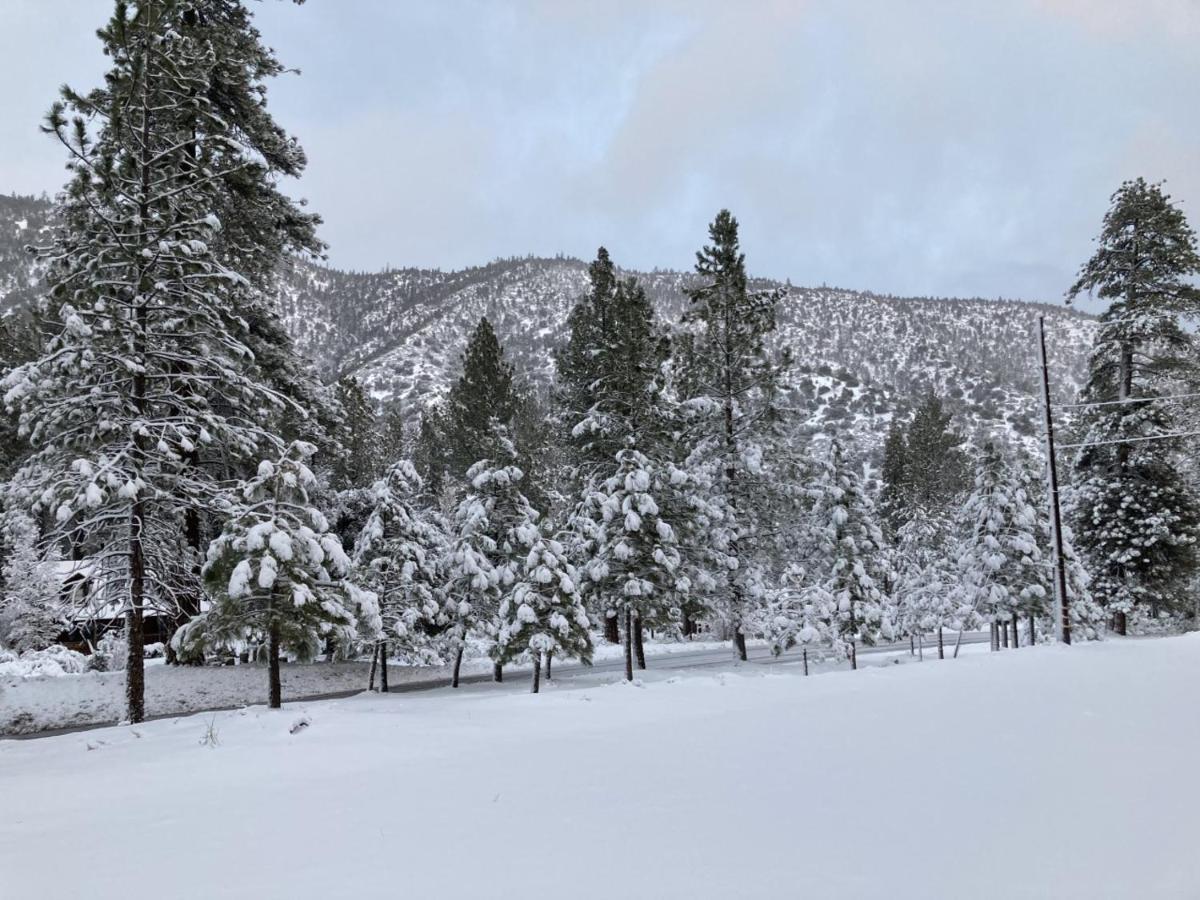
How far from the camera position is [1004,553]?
2600 cm

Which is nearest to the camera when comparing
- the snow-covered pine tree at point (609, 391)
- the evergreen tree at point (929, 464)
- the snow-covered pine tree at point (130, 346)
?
the snow-covered pine tree at point (130, 346)

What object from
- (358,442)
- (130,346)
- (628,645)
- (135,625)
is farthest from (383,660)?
(358,442)

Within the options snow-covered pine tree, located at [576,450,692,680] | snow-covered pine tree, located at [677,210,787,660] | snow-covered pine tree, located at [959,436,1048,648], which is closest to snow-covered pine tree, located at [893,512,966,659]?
snow-covered pine tree, located at [959,436,1048,648]

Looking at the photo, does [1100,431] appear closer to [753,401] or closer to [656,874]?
[753,401]

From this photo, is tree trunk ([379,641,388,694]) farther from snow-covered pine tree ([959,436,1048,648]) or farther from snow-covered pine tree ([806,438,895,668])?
snow-covered pine tree ([959,436,1048,648])

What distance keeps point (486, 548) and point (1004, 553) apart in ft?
64.5

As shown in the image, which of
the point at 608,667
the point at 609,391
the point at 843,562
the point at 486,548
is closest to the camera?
the point at 486,548

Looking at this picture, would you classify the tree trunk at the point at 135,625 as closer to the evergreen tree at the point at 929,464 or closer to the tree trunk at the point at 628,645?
the tree trunk at the point at 628,645

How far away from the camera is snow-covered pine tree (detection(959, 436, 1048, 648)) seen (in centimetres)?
2561

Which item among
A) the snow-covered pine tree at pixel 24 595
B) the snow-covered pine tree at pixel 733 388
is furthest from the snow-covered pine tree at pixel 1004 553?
the snow-covered pine tree at pixel 24 595

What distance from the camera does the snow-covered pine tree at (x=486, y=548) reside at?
77.1 feet

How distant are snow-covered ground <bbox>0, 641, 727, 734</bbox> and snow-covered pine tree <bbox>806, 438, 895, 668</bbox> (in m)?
18.7

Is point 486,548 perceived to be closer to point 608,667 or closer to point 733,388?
point 608,667

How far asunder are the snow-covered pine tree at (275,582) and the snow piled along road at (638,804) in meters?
3.97
